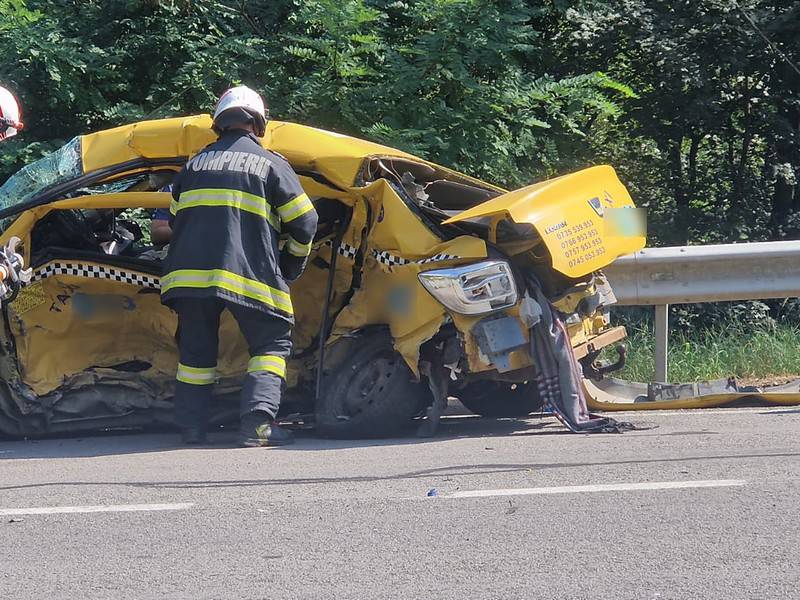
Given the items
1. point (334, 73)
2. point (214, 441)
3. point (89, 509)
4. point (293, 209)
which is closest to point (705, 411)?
point (293, 209)

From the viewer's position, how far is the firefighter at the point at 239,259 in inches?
218

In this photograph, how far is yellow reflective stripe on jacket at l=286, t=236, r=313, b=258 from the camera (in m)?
5.68

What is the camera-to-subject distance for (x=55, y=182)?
589 cm

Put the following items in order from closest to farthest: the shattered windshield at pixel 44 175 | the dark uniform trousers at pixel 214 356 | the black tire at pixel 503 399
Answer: the dark uniform trousers at pixel 214 356 < the shattered windshield at pixel 44 175 < the black tire at pixel 503 399

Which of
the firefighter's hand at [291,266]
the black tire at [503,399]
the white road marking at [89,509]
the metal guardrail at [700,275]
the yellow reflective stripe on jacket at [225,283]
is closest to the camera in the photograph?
the white road marking at [89,509]

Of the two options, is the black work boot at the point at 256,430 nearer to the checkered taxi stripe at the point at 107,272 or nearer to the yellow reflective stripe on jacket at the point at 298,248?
the yellow reflective stripe on jacket at the point at 298,248

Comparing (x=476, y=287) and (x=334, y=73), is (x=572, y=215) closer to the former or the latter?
(x=476, y=287)

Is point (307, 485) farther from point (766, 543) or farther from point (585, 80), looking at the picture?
point (585, 80)

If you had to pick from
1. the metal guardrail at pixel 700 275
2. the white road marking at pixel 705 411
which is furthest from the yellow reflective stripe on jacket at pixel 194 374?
the metal guardrail at pixel 700 275

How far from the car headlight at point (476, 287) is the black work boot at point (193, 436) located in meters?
1.38

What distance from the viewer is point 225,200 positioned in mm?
5527

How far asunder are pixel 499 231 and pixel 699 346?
132 inches

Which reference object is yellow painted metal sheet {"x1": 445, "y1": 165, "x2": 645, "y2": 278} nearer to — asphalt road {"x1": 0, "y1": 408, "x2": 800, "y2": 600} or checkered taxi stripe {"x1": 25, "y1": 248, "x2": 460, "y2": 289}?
checkered taxi stripe {"x1": 25, "y1": 248, "x2": 460, "y2": 289}

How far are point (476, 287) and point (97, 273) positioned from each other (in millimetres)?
1993
